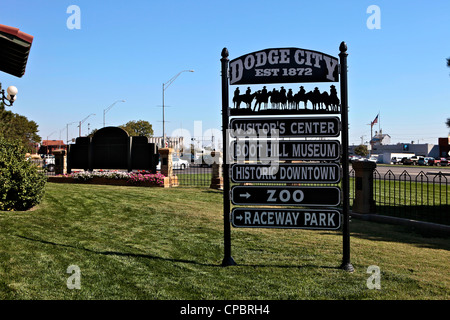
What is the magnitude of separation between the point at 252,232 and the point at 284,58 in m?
4.15

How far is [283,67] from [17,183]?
724 cm

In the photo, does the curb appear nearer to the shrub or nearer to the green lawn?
the green lawn

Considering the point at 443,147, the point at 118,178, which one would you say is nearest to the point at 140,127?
the point at 118,178

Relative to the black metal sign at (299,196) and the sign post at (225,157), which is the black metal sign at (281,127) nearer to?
the sign post at (225,157)

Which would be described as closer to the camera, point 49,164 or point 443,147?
point 49,164

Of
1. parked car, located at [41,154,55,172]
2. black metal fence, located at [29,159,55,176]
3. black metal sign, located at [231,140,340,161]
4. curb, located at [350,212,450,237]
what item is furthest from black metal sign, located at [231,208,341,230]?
parked car, located at [41,154,55,172]

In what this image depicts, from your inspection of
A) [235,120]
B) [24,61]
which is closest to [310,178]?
[235,120]

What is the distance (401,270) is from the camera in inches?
222

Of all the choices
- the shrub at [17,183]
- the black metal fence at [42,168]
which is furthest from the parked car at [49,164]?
the shrub at [17,183]

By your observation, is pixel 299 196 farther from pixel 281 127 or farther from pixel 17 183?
pixel 17 183

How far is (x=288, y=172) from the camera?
608 cm

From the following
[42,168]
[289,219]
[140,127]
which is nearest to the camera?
[289,219]

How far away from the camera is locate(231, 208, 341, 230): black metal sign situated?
588 centimetres
